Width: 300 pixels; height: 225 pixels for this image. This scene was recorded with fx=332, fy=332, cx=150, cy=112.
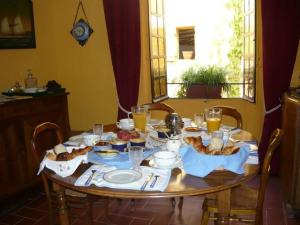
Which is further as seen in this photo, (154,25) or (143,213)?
(154,25)

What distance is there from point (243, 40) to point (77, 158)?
102 inches

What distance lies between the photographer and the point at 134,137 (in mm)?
1971

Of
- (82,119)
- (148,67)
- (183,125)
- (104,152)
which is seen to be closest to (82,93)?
(82,119)

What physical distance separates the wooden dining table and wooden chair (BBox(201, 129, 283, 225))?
11 centimetres

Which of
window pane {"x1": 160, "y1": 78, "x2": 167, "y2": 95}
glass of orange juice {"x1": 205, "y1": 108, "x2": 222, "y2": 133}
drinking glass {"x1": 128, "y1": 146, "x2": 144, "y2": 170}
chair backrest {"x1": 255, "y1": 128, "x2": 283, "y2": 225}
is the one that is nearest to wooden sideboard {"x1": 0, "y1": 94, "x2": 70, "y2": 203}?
window pane {"x1": 160, "y1": 78, "x2": 167, "y2": 95}

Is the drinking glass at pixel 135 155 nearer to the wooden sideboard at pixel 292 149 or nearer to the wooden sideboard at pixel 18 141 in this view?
the wooden sideboard at pixel 292 149

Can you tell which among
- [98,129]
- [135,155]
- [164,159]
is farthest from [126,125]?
[164,159]

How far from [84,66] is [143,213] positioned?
1.90 metres

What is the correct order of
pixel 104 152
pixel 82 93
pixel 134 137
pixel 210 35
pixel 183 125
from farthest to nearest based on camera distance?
pixel 210 35 → pixel 82 93 → pixel 183 125 → pixel 134 137 → pixel 104 152

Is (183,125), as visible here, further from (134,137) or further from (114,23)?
(114,23)

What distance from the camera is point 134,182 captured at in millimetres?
1404

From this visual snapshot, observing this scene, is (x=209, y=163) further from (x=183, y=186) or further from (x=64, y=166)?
(x=64, y=166)

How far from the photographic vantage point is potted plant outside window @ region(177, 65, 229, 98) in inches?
145

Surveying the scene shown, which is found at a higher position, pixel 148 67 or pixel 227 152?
pixel 148 67
